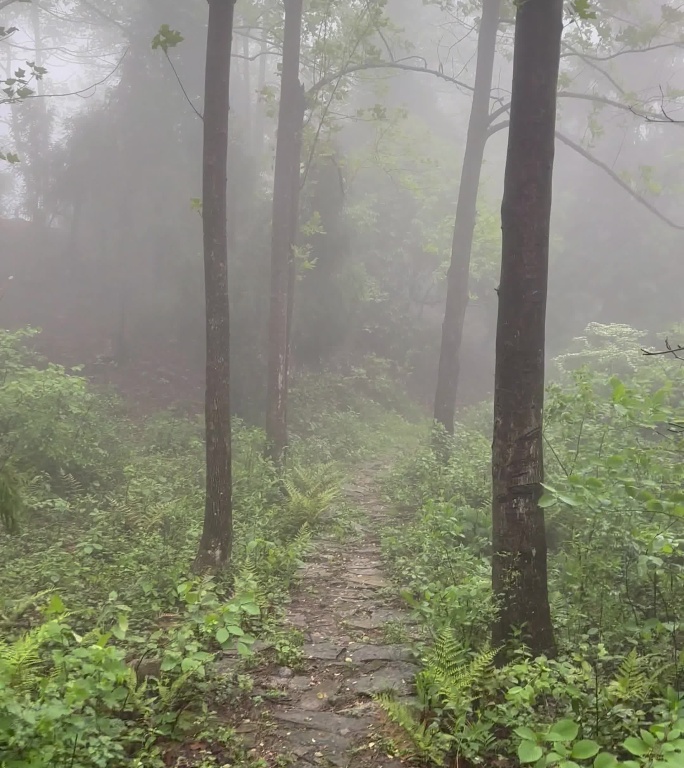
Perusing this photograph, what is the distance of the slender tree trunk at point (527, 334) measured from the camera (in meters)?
4.58

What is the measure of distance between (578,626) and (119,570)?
466 centimetres

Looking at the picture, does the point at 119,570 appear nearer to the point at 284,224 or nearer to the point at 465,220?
the point at 284,224

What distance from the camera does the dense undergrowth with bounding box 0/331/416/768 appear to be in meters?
3.72

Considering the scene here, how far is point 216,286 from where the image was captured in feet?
21.9

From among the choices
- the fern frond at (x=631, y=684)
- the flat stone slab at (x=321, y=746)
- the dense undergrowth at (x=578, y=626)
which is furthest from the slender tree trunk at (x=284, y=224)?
the fern frond at (x=631, y=684)

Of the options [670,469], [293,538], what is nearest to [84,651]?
[293,538]

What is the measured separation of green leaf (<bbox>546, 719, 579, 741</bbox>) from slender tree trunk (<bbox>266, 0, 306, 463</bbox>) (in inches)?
342

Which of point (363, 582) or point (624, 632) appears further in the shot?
point (363, 582)

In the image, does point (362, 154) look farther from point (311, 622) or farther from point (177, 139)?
point (311, 622)

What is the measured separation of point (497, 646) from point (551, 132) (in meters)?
4.06

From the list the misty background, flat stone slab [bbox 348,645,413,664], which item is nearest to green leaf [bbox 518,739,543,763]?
flat stone slab [bbox 348,645,413,664]

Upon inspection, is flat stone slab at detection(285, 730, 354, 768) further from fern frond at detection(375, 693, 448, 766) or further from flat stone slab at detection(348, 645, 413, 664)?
flat stone slab at detection(348, 645, 413, 664)

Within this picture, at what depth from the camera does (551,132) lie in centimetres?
465

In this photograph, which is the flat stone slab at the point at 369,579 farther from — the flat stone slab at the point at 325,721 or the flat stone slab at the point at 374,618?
the flat stone slab at the point at 325,721
